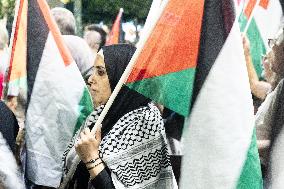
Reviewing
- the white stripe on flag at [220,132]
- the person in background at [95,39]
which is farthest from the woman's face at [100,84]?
the person in background at [95,39]

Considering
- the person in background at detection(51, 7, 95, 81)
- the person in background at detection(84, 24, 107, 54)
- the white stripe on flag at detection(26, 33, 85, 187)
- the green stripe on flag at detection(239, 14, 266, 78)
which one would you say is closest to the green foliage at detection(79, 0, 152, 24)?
the person in background at detection(84, 24, 107, 54)

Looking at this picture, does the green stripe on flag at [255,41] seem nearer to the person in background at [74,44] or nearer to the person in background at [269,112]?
the person in background at [74,44]

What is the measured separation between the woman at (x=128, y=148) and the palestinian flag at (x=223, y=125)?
1.73ft

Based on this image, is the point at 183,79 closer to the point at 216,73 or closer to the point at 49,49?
the point at 216,73

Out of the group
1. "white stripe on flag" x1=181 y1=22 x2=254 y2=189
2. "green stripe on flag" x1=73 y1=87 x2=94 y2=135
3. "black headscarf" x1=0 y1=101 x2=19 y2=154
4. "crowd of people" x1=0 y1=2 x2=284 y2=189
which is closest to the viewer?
"white stripe on flag" x1=181 y1=22 x2=254 y2=189

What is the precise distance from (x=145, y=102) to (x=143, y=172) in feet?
1.24

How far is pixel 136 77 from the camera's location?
3652mm

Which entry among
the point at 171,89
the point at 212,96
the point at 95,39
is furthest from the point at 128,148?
the point at 95,39

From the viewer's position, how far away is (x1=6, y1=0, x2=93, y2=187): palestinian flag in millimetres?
4371

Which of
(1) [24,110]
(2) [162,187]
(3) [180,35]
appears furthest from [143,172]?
(1) [24,110]

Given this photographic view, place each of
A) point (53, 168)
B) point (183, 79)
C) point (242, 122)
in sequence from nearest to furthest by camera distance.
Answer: point (242, 122) < point (183, 79) < point (53, 168)

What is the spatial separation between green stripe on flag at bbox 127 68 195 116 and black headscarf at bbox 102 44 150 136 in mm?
207

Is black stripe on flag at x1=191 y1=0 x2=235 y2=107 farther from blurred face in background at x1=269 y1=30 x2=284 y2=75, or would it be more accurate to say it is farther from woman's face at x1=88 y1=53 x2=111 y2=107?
woman's face at x1=88 y1=53 x2=111 y2=107

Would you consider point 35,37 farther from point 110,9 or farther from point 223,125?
point 110,9
